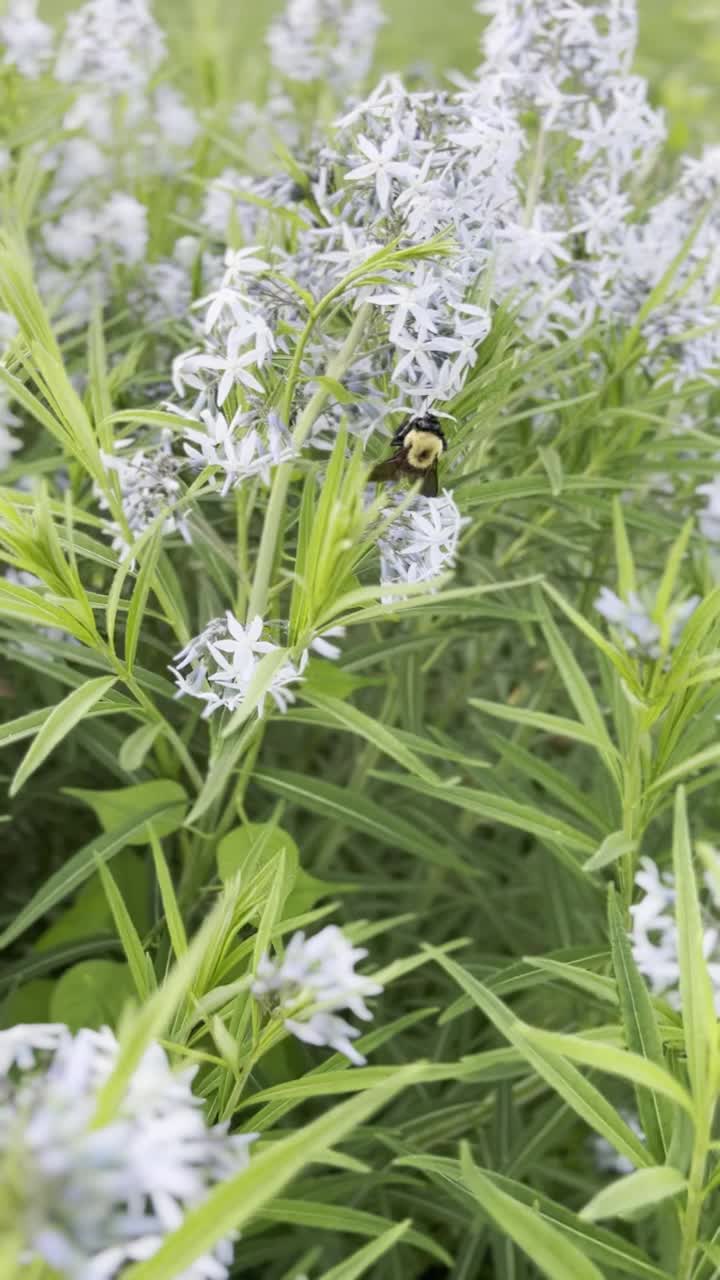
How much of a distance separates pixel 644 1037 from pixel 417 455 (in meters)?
0.49

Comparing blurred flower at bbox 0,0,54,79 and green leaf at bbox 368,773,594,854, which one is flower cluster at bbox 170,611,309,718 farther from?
blurred flower at bbox 0,0,54,79

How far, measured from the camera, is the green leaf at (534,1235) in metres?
0.75

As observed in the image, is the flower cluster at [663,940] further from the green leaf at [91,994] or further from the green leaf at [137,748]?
the green leaf at [91,994]

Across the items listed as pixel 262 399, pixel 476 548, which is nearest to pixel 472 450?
pixel 262 399

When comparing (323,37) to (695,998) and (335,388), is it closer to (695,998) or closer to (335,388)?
(335,388)

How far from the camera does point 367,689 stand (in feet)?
6.23

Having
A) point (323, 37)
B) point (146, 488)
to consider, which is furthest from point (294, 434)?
point (323, 37)

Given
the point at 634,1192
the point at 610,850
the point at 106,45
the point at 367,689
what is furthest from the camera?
the point at 106,45

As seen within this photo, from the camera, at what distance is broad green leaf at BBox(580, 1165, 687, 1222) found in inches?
26.5

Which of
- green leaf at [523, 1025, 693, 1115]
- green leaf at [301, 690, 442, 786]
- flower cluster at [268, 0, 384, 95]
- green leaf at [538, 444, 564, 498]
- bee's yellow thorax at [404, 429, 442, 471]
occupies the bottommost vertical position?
green leaf at [523, 1025, 693, 1115]

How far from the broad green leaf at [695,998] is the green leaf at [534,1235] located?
13 centimetres

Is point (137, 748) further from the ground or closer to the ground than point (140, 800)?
further from the ground

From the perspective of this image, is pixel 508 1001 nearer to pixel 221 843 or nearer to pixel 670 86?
pixel 221 843

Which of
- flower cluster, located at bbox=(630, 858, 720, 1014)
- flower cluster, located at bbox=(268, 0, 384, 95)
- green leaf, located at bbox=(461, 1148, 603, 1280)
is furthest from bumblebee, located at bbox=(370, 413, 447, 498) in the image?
flower cluster, located at bbox=(268, 0, 384, 95)
